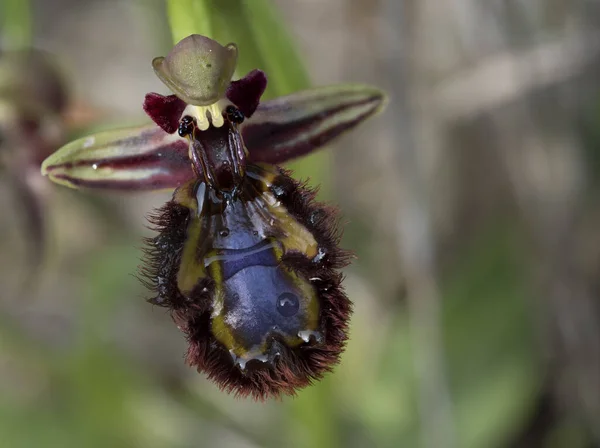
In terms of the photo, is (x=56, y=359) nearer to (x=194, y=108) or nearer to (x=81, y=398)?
(x=81, y=398)

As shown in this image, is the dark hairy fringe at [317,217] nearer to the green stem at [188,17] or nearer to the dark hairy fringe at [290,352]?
the dark hairy fringe at [290,352]

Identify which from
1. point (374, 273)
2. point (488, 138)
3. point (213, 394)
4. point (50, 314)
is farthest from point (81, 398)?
point (488, 138)

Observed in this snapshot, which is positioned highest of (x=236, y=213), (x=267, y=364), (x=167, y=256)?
(x=236, y=213)

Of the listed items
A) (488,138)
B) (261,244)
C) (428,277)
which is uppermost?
(488,138)

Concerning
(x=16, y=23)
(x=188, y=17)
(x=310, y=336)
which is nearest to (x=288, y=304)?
(x=310, y=336)

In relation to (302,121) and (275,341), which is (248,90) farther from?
(275,341)

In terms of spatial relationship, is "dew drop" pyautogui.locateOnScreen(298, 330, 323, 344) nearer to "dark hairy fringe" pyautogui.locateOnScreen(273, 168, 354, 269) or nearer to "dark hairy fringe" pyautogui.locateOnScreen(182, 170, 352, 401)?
"dark hairy fringe" pyautogui.locateOnScreen(182, 170, 352, 401)
